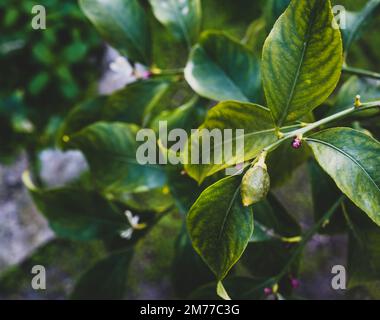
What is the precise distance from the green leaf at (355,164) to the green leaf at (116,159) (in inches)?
Answer: 19.7

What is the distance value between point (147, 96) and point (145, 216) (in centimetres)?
30

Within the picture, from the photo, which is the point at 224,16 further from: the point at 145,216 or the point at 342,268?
the point at 342,268

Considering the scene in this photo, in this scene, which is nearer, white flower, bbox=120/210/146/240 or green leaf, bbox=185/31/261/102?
green leaf, bbox=185/31/261/102

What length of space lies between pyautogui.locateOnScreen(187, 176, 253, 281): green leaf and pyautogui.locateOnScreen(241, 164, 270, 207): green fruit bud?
0.21 feet

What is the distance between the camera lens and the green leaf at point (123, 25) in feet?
3.62

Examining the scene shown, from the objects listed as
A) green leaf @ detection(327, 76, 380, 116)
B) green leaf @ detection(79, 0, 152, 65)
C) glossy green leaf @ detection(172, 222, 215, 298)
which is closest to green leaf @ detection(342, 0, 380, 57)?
green leaf @ detection(327, 76, 380, 116)

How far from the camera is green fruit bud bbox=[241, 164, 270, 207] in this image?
0.67 metres

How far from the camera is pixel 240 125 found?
30.3 inches

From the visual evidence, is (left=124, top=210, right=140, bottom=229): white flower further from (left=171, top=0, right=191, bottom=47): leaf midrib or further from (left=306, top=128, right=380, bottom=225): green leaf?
(left=306, top=128, right=380, bottom=225): green leaf

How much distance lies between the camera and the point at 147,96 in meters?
1.16

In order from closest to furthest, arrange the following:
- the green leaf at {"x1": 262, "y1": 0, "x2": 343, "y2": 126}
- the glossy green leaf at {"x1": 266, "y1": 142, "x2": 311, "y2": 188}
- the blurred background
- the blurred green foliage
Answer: the green leaf at {"x1": 262, "y1": 0, "x2": 343, "y2": 126}
the glossy green leaf at {"x1": 266, "y1": 142, "x2": 311, "y2": 188}
the blurred background
the blurred green foliage

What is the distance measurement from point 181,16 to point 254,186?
2.08 feet

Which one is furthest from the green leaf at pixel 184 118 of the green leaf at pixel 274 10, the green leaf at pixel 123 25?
the green leaf at pixel 274 10
